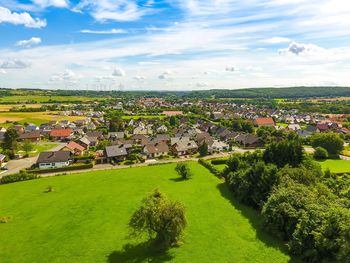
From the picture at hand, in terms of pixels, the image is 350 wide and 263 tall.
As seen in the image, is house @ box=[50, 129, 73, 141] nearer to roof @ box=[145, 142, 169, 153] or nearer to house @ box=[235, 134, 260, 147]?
roof @ box=[145, 142, 169, 153]

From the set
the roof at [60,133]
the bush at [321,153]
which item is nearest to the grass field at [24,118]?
the roof at [60,133]

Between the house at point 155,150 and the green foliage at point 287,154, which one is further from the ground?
the green foliage at point 287,154

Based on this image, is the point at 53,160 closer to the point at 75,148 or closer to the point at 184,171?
the point at 75,148

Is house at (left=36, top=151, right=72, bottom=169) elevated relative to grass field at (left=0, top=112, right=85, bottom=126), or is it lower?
lower

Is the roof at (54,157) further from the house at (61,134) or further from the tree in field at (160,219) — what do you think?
the tree in field at (160,219)

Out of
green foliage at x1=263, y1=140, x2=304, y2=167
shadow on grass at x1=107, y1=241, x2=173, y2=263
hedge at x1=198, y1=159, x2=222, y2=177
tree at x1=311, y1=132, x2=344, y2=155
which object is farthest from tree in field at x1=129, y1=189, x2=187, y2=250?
tree at x1=311, y1=132, x2=344, y2=155

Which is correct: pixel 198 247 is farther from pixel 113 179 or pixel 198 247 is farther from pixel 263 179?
pixel 113 179
